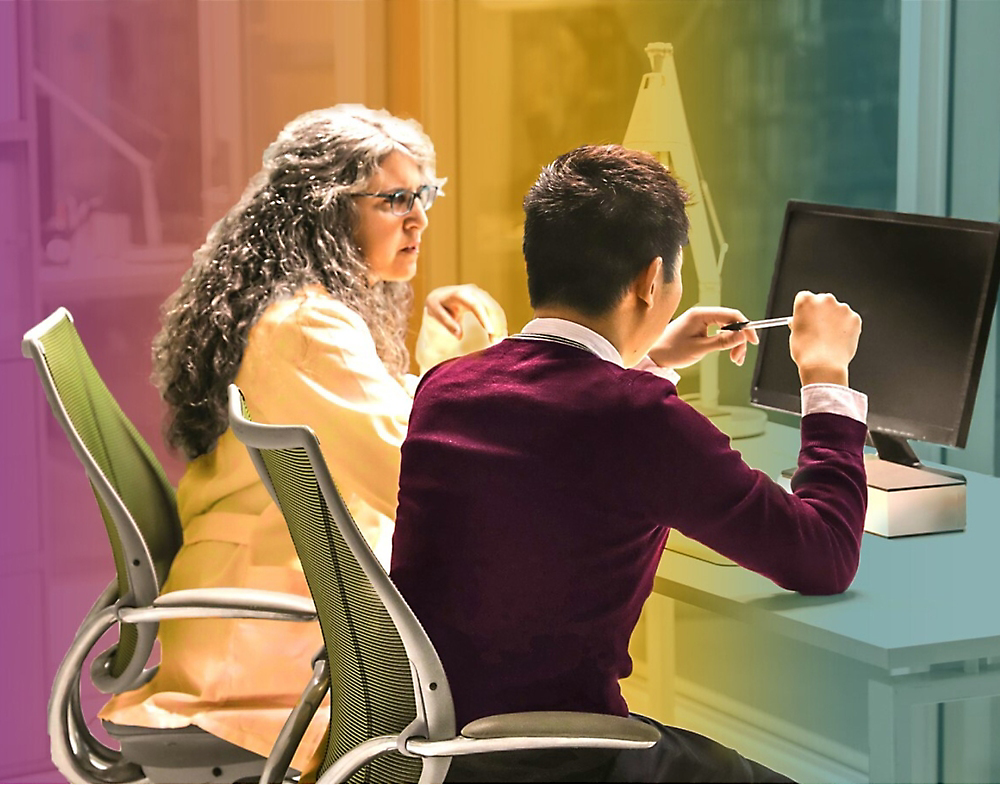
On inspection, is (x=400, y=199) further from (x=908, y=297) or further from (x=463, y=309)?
(x=908, y=297)

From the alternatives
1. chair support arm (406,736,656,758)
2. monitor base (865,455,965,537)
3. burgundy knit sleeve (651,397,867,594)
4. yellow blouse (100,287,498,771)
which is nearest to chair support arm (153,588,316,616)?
yellow blouse (100,287,498,771)

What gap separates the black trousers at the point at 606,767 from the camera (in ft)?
5.10

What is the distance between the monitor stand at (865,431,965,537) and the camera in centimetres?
219

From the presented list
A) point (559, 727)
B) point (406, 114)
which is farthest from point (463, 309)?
point (559, 727)

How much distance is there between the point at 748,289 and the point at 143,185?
4.21 feet

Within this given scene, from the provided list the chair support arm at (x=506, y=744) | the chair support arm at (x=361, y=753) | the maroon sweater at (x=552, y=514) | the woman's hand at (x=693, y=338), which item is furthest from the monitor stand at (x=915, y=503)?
the chair support arm at (x=361, y=753)

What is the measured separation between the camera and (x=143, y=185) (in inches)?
126

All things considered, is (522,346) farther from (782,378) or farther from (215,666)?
(782,378)

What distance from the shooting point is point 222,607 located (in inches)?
76.5

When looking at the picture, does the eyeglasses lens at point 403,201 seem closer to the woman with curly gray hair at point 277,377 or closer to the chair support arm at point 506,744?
the woman with curly gray hair at point 277,377

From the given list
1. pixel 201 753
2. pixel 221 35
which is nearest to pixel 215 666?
pixel 201 753

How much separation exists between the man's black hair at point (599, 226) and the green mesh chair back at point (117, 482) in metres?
0.66

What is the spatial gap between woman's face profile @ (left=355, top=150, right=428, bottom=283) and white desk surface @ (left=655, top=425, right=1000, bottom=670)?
25.7 inches

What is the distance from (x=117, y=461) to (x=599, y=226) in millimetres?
811
